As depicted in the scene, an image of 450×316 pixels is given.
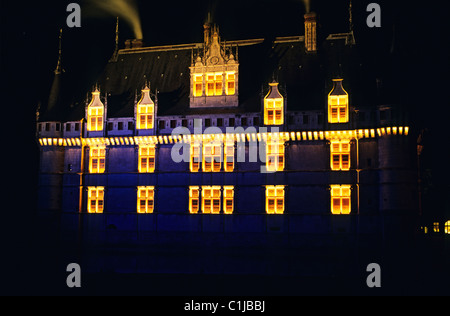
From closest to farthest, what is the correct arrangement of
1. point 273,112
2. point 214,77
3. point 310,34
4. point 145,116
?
point 273,112
point 214,77
point 145,116
point 310,34

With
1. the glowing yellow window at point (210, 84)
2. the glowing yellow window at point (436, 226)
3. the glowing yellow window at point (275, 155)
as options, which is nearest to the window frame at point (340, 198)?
the glowing yellow window at point (275, 155)

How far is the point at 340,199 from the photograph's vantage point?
38562mm

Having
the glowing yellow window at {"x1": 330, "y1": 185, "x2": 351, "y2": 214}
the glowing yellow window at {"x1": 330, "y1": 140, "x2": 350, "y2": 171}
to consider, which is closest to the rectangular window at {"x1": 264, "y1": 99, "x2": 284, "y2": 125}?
the glowing yellow window at {"x1": 330, "y1": 140, "x2": 350, "y2": 171}

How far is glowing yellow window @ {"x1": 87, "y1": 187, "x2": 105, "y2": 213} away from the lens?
4209 cm

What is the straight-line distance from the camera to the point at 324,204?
3859 cm

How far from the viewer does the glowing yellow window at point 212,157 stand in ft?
133

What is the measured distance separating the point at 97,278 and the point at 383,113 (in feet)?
67.6

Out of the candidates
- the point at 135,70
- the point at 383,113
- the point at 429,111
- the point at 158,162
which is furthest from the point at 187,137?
the point at 429,111

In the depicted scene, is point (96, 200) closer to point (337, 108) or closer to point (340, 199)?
point (340, 199)

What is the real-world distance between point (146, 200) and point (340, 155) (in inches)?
535

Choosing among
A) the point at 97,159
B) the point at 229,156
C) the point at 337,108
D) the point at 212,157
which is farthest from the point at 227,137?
the point at 97,159

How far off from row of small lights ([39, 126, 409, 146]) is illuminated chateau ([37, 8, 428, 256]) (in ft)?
0.25

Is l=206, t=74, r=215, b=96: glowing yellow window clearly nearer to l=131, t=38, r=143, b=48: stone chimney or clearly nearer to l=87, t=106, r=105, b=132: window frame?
l=87, t=106, r=105, b=132: window frame
